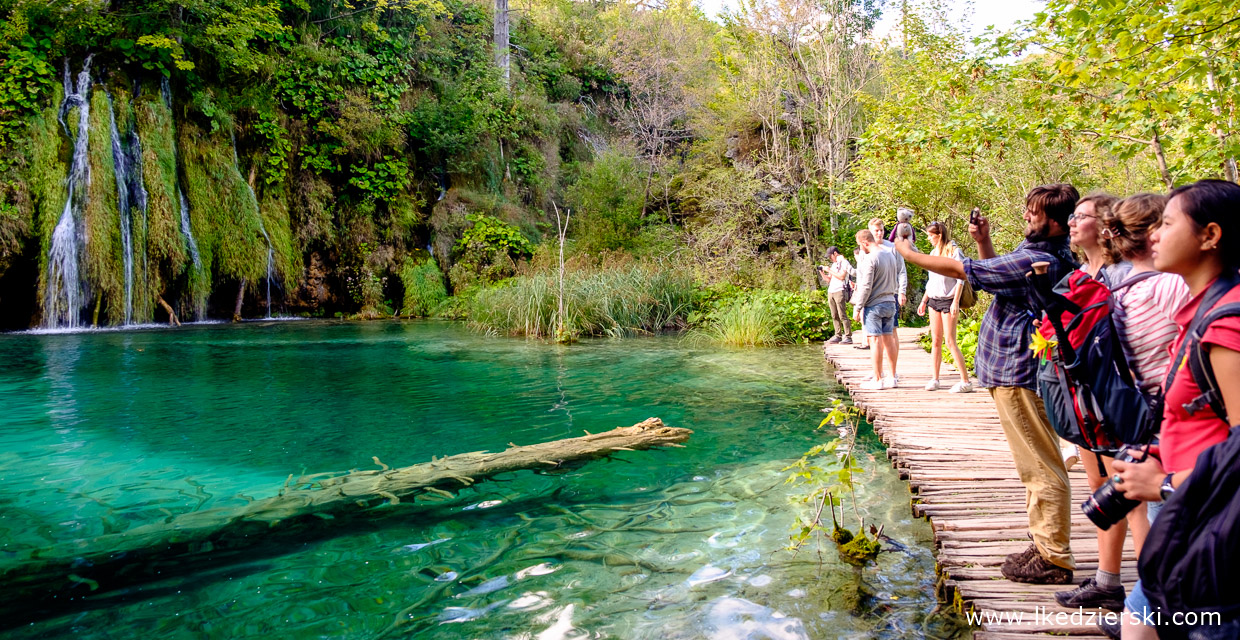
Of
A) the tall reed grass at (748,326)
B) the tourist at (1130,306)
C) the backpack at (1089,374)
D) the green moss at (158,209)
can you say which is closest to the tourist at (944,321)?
the tourist at (1130,306)

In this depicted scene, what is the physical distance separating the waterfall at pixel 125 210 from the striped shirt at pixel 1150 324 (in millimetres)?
18864

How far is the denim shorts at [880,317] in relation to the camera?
7711 mm

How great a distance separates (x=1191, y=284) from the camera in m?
1.96

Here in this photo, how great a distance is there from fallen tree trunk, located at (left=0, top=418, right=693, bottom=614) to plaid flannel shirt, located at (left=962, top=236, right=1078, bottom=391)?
3.70 m

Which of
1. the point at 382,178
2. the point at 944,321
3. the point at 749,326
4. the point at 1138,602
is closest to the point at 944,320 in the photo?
the point at 944,321

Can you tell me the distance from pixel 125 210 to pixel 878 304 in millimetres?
16435

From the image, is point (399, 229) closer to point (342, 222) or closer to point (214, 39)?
point (342, 222)

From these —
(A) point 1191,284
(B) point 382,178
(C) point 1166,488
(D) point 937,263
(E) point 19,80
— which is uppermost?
(E) point 19,80

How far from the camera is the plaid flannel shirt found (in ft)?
9.90

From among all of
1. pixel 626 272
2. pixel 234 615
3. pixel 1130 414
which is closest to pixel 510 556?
pixel 234 615

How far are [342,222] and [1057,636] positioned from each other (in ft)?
70.9

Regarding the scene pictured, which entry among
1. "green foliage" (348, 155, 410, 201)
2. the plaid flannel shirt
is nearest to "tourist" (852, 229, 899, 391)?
the plaid flannel shirt

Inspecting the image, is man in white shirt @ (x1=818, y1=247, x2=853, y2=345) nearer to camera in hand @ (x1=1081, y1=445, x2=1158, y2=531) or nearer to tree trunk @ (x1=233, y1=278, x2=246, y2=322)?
camera in hand @ (x1=1081, y1=445, x2=1158, y2=531)

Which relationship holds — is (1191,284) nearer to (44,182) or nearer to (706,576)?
(706,576)
